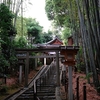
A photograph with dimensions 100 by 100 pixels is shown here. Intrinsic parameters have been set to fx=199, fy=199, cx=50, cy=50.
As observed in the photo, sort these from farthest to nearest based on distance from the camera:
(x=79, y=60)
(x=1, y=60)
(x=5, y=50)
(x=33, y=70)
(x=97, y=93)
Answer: (x=33, y=70), (x=79, y=60), (x=5, y=50), (x=97, y=93), (x=1, y=60)

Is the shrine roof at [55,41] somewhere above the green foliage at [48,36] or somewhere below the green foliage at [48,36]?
below

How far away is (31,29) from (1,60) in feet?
75.3

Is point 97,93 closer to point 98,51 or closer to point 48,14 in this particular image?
point 98,51

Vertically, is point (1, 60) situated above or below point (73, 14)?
below

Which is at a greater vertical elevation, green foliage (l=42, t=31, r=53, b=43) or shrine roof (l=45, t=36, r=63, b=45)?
green foliage (l=42, t=31, r=53, b=43)

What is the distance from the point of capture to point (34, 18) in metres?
35.2

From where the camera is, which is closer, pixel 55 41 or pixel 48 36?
pixel 55 41

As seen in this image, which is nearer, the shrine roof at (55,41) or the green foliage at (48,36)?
Answer: the shrine roof at (55,41)

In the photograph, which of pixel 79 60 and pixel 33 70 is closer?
pixel 79 60

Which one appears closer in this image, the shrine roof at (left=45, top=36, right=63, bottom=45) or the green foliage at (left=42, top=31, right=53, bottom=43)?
the shrine roof at (left=45, top=36, right=63, bottom=45)

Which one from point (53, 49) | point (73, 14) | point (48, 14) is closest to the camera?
point (53, 49)

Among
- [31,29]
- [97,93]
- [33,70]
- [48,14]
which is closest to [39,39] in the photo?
[31,29]

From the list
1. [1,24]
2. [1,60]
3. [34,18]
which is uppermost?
[34,18]

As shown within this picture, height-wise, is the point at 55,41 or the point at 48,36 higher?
the point at 48,36
